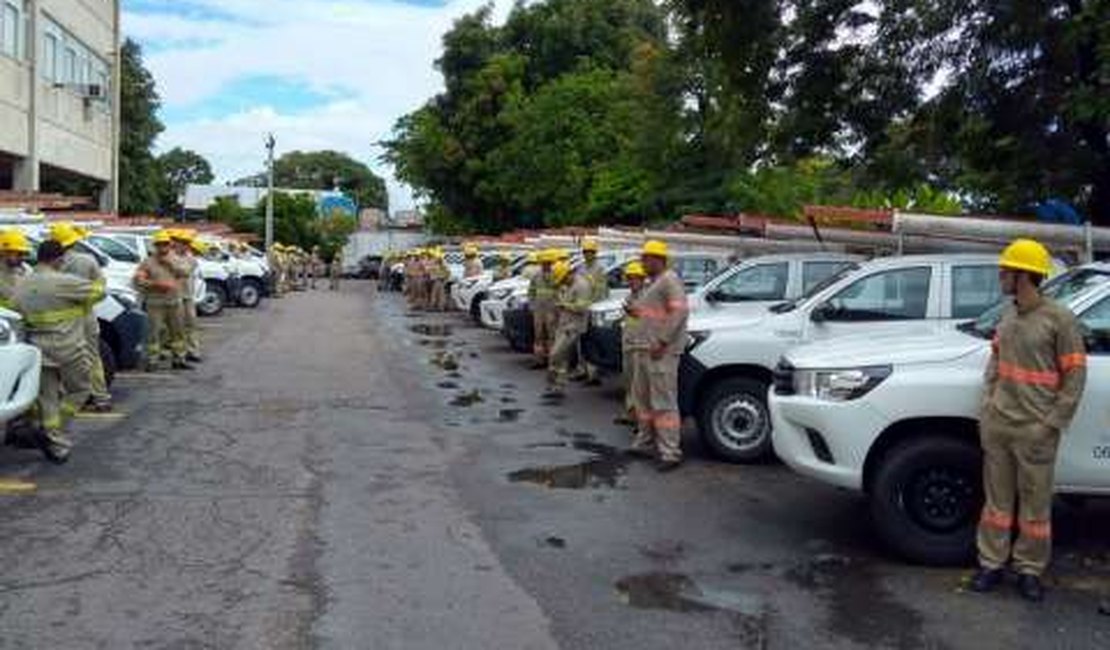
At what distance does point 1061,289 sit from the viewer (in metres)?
8.30

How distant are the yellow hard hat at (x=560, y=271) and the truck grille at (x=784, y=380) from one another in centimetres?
896

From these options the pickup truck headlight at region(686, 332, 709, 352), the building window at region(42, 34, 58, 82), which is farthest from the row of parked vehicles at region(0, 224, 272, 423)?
the building window at region(42, 34, 58, 82)

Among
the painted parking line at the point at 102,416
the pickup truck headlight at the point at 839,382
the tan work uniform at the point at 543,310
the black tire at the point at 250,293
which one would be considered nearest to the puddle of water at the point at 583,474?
the pickup truck headlight at the point at 839,382

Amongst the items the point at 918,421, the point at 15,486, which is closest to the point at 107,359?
the point at 15,486

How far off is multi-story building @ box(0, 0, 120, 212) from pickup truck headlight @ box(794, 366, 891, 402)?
28.5 metres

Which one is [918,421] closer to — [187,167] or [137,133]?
[137,133]

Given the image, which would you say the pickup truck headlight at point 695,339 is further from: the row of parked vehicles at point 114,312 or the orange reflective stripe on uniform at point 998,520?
the row of parked vehicles at point 114,312

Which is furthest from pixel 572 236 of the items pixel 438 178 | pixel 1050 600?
pixel 438 178

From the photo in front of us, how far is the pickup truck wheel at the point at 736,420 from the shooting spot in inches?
437

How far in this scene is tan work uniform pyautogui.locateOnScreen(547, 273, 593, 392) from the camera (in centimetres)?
1653

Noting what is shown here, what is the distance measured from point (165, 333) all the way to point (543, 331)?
16.3 ft

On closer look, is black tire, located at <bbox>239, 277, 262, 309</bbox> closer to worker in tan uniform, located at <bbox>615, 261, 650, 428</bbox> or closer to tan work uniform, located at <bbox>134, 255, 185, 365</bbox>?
tan work uniform, located at <bbox>134, 255, 185, 365</bbox>

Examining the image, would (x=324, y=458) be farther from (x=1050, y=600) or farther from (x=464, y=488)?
(x=1050, y=600)

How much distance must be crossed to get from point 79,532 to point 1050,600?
17.4ft
